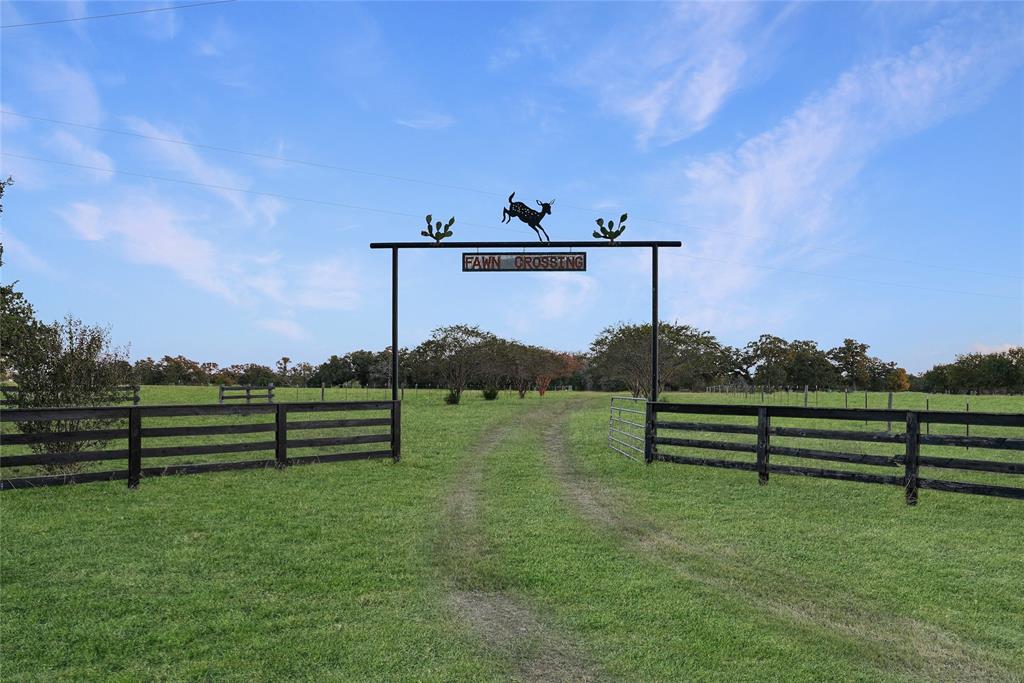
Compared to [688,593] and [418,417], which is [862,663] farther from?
[418,417]

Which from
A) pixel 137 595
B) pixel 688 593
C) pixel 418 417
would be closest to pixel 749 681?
pixel 688 593

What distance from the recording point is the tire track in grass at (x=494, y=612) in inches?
167

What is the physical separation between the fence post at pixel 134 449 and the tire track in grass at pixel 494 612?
17.5ft

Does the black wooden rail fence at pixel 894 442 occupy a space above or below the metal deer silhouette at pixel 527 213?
below

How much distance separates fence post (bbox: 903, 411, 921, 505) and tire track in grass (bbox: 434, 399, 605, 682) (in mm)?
6562

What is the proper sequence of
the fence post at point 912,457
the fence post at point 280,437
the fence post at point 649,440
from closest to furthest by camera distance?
the fence post at point 912,457 < the fence post at point 280,437 < the fence post at point 649,440

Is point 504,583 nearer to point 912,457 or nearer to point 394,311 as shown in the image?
point 912,457

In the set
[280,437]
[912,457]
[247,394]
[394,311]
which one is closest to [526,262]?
[394,311]

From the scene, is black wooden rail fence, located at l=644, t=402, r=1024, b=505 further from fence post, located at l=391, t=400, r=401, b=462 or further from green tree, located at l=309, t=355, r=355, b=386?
green tree, located at l=309, t=355, r=355, b=386

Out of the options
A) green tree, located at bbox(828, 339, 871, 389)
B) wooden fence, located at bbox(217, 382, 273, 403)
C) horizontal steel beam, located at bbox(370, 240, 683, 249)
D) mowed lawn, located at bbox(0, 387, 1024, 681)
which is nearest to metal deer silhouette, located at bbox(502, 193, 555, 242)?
horizontal steel beam, located at bbox(370, 240, 683, 249)

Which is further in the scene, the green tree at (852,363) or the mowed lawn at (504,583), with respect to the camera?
the green tree at (852,363)

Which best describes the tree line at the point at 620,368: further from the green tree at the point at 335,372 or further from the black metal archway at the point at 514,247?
the black metal archway at the point at 514,247

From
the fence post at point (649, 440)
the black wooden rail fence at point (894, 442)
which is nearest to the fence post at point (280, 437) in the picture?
the fence post at point (649, 440)

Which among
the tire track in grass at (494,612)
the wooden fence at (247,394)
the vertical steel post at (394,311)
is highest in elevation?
the vertical steel post at (394,311)
